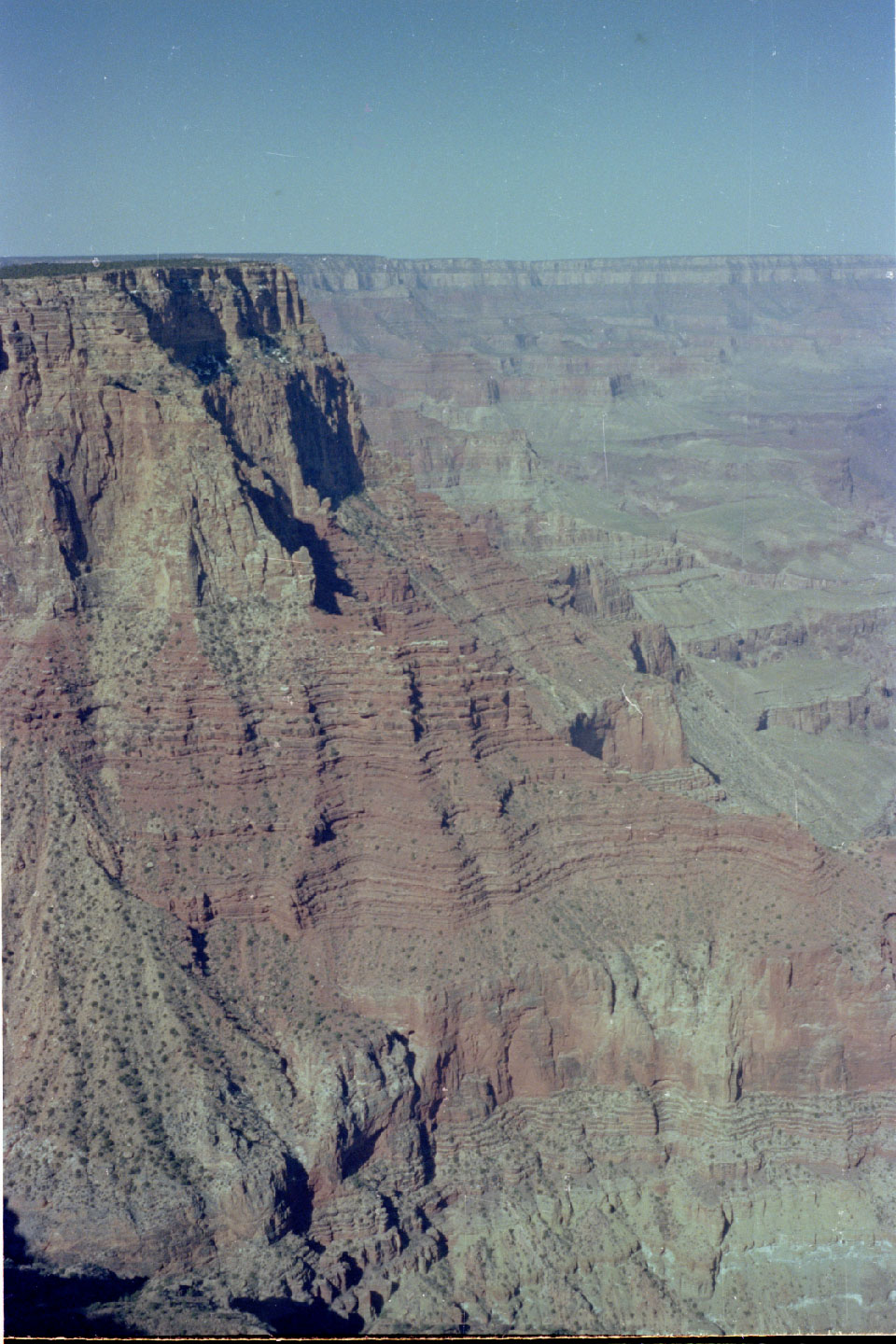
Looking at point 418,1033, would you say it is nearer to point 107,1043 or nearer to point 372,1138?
point 372,1138

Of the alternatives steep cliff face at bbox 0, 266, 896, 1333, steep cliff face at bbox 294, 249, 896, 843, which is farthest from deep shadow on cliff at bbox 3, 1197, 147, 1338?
steep cliff face at bbox 294, 249, 896, 843

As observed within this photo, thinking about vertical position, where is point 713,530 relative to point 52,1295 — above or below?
above

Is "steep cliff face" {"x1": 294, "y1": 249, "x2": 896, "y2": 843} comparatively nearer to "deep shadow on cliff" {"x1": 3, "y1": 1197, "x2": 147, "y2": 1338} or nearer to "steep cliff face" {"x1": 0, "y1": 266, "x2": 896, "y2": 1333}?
"steep cliff face" {"x1": 0, "y1": 266, "x2": 896, "y2": 1333}

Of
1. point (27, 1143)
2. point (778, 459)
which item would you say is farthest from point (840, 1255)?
point (778, 459)

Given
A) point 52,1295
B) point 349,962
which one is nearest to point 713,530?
point 349,962

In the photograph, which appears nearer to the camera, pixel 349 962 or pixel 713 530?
pixel 349 962

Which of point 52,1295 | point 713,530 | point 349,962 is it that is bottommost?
point 52,1295

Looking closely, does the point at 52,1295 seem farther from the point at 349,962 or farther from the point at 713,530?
the point at 713,530

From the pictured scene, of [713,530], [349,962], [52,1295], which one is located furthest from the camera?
[713,530]
